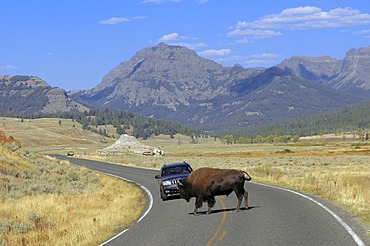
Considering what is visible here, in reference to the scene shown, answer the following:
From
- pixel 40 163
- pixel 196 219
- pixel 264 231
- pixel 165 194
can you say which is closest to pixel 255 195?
pixel 165 194

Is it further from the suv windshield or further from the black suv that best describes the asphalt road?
the suv windshield

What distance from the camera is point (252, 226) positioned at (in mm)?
15883

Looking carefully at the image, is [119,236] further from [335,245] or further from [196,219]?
[335,245]

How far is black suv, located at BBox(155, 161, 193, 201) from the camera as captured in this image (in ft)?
82.4

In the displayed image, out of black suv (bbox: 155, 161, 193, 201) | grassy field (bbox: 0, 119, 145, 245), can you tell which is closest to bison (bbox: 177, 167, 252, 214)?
grassy field (bbox: 0, 119, 145, 245)

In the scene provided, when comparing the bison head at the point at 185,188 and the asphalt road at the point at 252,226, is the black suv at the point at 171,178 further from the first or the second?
the bison head at the point at 185,188

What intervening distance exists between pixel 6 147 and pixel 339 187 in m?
26.2

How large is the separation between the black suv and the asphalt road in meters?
2.22

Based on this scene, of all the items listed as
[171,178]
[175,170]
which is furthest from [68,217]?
[175,170]

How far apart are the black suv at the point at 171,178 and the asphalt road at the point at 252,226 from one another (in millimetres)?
2217

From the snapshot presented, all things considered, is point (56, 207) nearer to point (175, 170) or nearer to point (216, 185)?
point (175, 170)

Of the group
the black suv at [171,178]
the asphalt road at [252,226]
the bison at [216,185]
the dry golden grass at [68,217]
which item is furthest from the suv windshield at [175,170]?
the bison at [216,185]

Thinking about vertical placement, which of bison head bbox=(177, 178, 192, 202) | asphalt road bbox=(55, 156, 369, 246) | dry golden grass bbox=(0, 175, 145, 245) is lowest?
dry golden grass bbox=(0, 175, 145, 245)

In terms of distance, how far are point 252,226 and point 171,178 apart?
9.75 metres
